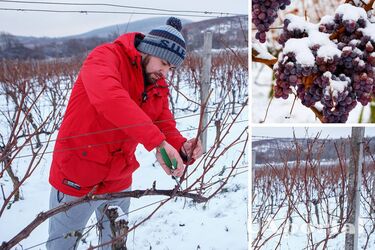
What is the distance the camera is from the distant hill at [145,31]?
4453 mm

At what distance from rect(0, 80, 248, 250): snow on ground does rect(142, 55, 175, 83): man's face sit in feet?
4.17

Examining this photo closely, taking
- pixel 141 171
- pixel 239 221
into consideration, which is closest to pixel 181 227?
pixel 239 221

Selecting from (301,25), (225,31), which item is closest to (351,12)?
(301,25)

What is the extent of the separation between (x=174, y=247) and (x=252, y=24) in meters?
2.70

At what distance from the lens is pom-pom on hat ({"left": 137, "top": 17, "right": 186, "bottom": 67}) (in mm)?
1736

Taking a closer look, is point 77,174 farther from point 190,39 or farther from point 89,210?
point 190,39

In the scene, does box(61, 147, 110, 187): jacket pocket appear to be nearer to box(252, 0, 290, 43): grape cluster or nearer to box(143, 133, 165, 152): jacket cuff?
box(143, 133, 165, 152): jacket cuff

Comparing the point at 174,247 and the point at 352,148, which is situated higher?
the point at 352,148

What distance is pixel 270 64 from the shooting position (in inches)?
34.0

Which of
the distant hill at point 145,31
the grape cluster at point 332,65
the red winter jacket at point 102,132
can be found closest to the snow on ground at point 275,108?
the grape cluster at point 332,65

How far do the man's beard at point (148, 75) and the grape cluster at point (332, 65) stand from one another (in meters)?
1.02

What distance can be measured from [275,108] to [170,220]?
9.59 ft

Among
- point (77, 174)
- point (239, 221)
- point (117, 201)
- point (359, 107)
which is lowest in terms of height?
point (239, 221)

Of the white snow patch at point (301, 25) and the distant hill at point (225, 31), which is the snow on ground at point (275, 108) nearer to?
the white snow patch at point (301, 25)
